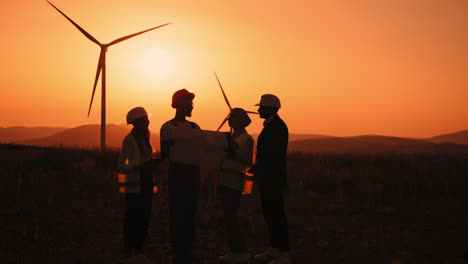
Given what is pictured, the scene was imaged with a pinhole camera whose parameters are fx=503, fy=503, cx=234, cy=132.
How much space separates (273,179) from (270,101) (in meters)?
1.09

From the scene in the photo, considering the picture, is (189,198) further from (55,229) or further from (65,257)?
(55,229)

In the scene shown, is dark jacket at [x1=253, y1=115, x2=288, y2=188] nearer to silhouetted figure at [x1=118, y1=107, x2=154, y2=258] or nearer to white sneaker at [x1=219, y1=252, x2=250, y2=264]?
white sneaker at [x1=219, y1=252, x2=250, y2=264]

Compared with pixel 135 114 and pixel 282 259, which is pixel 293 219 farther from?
pixel 135 114

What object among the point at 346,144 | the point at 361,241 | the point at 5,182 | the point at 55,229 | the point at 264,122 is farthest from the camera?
the point at 346,144

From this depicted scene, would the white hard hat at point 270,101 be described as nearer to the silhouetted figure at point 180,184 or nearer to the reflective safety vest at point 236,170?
the reflective safety vest at point 236,170

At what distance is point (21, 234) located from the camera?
340 inches

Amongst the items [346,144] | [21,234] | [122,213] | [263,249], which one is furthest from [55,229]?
[346,144]

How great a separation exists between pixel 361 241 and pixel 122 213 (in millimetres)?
5090

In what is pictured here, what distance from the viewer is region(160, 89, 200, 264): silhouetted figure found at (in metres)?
6.09

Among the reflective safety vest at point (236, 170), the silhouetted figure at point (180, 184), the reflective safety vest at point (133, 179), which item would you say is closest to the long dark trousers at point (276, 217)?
the reflective safety vest at point (236, 170)

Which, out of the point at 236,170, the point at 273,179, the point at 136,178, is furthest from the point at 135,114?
the point at 273,179

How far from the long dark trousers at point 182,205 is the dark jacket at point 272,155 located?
3.64ft

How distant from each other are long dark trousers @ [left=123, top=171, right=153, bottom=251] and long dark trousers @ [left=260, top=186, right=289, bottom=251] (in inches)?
62.8

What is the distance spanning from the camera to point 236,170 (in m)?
6.91
